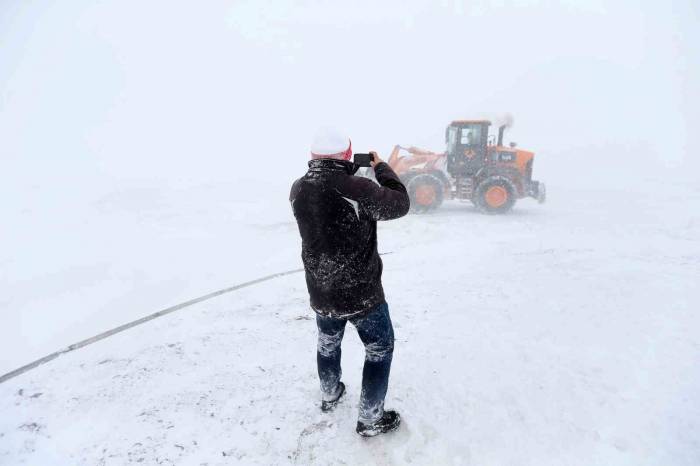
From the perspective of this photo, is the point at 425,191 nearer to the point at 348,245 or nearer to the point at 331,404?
the point at 331,404

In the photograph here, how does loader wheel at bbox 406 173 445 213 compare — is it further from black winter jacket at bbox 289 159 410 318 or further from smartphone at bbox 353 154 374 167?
black winter jacket at bbox 289 159 410 318

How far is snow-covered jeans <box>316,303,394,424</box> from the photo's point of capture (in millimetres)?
2074

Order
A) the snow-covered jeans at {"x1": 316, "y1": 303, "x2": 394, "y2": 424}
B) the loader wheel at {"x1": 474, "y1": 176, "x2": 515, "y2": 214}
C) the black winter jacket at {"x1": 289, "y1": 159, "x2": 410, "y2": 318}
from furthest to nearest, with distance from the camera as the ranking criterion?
the loader wheel at {"x1": 474, "y1": 176, "x2": 515, "y2": 214}, the snow-covered jeans at {"x1": 316, "y1": 303, "x2": 394, "y2": 424}, the black winter jacket at {"x1": 289, "y1": 159, "x2": 410, "y2": 318}

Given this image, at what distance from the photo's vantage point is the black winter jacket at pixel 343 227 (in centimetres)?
187

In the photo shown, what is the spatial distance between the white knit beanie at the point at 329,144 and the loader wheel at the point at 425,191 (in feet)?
28.0

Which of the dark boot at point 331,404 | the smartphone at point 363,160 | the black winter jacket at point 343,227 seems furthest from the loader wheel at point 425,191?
the black winter jacket at point 343,227

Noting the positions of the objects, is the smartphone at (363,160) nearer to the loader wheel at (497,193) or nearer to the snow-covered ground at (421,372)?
the snow-covered ground at (421,372)

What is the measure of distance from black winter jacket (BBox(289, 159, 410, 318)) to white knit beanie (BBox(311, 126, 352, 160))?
4cm

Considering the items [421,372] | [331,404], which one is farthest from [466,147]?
[331,404]

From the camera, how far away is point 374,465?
6.65 feet

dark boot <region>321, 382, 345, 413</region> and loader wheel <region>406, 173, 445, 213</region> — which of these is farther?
loader wheel <region>406, 173, 445, 213</region>

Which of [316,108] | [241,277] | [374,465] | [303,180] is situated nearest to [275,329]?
[374,465]

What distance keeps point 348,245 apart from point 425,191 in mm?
8769

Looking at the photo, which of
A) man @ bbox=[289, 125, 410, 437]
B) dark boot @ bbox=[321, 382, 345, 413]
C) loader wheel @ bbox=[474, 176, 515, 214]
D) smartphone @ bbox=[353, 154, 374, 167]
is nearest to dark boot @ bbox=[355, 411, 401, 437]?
man @ bbox=[289, 125, 410, 437]
